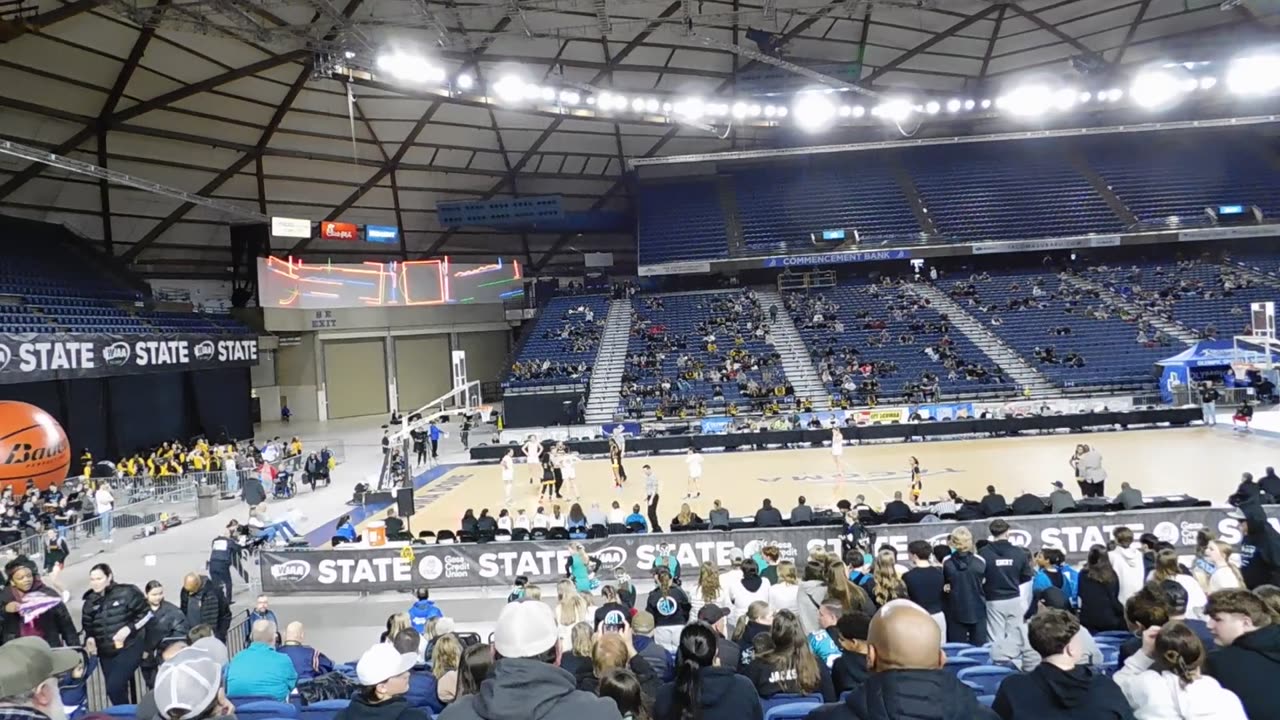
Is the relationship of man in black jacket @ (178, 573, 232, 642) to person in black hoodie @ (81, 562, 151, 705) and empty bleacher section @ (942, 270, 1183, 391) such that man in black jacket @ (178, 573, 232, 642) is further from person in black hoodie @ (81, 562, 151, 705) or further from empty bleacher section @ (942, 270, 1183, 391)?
empty bleacher section @ (942, 270, 1183, 391)

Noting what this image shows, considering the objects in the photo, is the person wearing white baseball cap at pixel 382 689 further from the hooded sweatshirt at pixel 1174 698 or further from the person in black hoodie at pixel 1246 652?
the person in black hoodie at pixel 1246 652

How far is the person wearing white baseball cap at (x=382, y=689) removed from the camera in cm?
323

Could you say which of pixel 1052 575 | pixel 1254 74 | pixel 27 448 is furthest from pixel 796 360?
pixel 1052 575

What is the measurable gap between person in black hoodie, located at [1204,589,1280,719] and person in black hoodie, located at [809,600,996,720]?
1848 millimetres

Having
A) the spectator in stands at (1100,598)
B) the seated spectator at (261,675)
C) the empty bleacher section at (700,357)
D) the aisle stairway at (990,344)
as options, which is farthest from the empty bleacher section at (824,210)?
the seated spectator at (261,675)

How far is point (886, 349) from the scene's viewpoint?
3831cm

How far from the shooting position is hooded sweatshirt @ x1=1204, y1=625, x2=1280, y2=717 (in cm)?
369

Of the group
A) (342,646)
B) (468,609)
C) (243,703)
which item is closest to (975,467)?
(468,609)

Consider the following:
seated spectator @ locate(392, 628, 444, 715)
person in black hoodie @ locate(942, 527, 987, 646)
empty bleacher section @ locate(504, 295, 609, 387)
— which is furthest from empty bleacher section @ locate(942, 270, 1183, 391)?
seated spectator @ locate(392, 628, 444, 715)

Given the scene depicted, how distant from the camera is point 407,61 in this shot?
27250 millimetres

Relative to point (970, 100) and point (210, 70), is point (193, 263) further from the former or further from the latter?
point (970, 100)

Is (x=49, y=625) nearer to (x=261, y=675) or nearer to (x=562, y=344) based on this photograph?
(x=261, y=675)

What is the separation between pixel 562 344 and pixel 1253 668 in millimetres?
38872

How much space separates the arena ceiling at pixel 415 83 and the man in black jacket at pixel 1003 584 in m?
22.3
